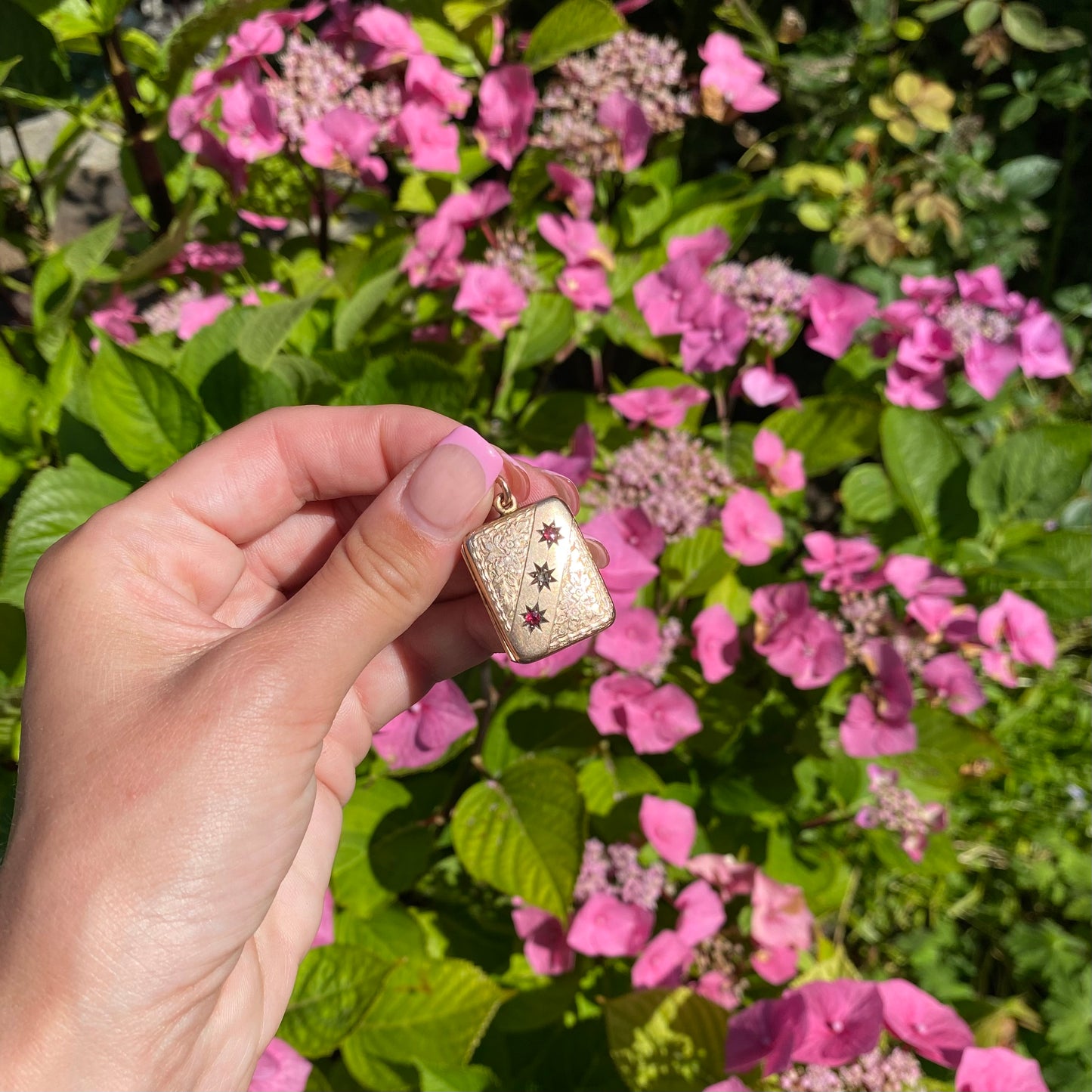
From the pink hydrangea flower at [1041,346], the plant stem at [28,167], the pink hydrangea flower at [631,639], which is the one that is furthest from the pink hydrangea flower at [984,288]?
the plant stem at [28,167]

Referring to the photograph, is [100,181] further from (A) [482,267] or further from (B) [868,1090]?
(B) [868,1090]

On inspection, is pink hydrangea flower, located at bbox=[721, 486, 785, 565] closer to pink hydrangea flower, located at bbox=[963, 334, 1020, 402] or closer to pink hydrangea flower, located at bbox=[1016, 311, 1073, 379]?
pink hydrangea flower, located at bbox=[963, 334, 1020, 402]

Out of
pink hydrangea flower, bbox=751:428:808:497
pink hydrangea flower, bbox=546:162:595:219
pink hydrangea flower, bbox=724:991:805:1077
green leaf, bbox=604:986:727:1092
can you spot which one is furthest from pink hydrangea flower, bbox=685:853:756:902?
pink hydrangea flower, bbox=546:162:595:219

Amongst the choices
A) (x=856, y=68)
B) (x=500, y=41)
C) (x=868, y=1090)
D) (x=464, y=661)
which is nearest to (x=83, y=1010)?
(x=464, y=661)

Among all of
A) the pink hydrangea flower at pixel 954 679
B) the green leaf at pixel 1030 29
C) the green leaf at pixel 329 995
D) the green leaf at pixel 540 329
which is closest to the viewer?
the green leaf at pixel 329 995

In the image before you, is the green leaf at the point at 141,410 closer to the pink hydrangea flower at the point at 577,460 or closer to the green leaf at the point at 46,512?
the green leaf at the point at 46,512
